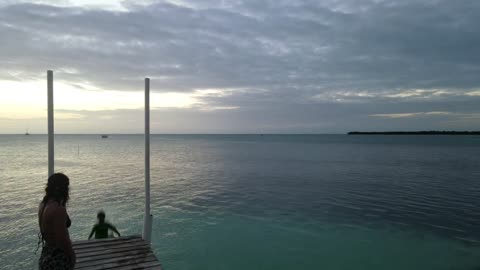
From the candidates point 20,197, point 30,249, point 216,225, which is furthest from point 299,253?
point 20,197

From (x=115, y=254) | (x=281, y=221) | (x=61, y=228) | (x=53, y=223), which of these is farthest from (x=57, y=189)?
(x=281, y=221)

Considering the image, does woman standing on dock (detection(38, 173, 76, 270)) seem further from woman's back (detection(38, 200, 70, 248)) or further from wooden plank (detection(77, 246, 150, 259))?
wooden plank (detection(77, 246, 150, 259))

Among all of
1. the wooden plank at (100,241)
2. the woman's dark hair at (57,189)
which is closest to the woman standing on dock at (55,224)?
the woman's dark hair at (57,189)

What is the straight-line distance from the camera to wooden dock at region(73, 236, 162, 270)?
6715 mm

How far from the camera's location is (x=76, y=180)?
104ft

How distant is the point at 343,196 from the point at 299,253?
12109 millimetres

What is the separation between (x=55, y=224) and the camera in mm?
4262

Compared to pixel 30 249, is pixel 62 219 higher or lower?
higher

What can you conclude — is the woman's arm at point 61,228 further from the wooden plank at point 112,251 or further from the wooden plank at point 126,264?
the wooden plank at point 112,251

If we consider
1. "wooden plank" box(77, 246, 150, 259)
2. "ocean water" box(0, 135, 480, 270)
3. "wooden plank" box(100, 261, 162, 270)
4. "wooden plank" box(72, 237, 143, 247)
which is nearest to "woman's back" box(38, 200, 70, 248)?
"wooden plank" box(100, 261, 162, 270)

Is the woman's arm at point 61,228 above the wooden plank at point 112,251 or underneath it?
above

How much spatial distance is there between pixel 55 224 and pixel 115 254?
349 cm

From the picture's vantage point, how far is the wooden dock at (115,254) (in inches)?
264

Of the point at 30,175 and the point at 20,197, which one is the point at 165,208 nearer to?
the point at 20,197
